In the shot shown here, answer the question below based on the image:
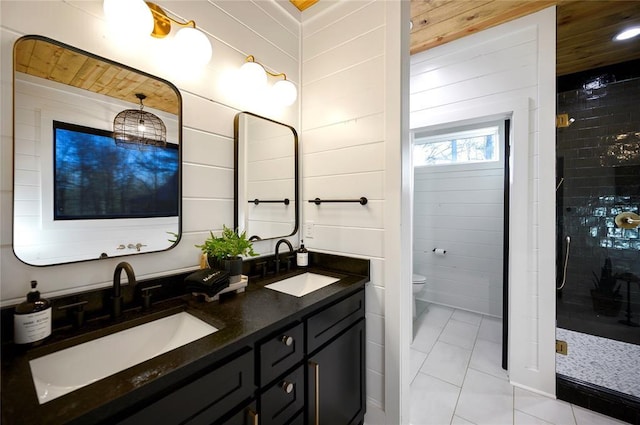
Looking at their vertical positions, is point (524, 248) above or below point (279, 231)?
below

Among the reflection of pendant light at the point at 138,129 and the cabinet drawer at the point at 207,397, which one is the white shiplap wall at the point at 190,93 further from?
the cabinet drawer at the point at 207,397

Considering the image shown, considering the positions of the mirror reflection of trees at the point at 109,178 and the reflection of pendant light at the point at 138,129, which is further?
the reflection of pendant light at the point at 138,129

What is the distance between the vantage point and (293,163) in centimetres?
182

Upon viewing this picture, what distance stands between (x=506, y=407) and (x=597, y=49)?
118 inches

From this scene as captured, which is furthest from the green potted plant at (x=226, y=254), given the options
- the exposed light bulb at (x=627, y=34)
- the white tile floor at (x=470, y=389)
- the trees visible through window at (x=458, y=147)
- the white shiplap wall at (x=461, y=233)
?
the exposed light bulb at (x=627, y=34)

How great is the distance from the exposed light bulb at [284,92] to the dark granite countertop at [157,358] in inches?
47.9

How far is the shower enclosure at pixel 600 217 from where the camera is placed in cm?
211

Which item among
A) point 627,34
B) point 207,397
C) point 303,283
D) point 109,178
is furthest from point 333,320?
point 627,34

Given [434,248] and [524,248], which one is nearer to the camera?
[524,248]

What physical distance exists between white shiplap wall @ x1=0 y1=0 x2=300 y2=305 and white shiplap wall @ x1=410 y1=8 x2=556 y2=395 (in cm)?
158

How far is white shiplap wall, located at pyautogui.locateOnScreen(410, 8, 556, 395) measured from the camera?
1.81 meters

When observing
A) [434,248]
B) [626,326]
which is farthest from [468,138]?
[626,326]

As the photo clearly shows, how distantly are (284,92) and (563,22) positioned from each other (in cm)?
222

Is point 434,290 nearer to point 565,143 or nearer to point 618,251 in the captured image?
point 618,251
